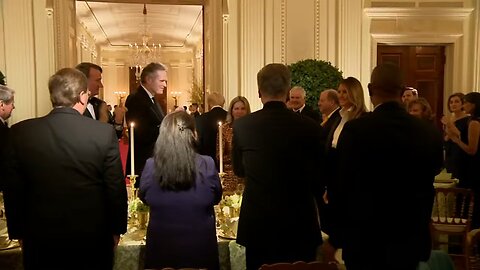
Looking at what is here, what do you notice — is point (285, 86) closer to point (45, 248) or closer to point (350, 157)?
point (350, 157)

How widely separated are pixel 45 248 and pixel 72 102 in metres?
0.67

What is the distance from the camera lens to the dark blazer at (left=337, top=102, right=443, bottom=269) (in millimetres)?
2201

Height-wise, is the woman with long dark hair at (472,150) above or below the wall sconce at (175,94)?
below

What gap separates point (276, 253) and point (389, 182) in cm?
72

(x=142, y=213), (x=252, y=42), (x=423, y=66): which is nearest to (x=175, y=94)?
(x=252, y=42)

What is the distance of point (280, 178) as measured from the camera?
259cm

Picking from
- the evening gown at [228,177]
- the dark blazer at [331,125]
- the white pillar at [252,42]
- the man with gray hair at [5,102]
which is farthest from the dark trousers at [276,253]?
the white pillar at [252,42]

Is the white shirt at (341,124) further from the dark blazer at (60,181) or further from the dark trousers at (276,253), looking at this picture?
the dark blazer at (60,181)

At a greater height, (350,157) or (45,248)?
(350,157)

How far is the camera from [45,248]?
245cm

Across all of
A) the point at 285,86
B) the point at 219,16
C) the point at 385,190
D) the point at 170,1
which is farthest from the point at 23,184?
the point at 170,1

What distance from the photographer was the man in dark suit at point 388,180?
220 cm

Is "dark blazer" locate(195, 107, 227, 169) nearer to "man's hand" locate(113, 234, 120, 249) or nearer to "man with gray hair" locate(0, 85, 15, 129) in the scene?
"man with gray hair" locate(0, 85, 15, 129)

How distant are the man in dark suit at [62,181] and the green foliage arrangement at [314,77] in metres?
4.68
